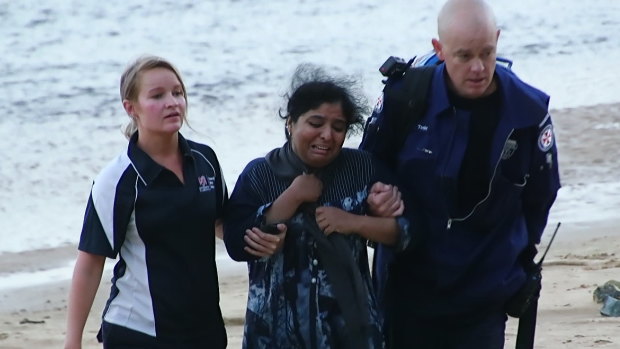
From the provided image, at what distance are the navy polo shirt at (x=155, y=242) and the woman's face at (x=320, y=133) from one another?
35 cm

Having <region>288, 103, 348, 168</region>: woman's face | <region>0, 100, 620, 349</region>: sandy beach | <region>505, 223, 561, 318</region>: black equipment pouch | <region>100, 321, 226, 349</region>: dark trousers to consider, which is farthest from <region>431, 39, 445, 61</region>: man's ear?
<region>0, 100, 620, 349</region>: sandy beach

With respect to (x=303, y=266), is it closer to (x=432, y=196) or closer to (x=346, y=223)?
(x=346, y=223)

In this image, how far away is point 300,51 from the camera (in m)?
16.3

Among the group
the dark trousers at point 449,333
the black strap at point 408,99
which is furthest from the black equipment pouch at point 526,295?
the black strap at point 408,99

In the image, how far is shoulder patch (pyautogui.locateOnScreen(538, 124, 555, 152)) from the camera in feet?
13.6

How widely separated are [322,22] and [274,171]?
46.4ft

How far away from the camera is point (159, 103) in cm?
411

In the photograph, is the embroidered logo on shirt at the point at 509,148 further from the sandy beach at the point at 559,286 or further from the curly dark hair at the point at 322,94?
the sandy beach at the point at 559,286

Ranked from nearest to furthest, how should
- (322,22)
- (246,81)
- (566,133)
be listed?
(566,133)
(246,81)
(322,22)

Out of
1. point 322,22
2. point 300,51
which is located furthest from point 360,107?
point 322,22

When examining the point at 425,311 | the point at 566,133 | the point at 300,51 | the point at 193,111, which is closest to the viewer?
the point at 425,311

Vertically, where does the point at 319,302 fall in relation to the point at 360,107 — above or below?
below

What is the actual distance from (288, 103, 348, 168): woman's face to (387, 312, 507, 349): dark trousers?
0.69 meters

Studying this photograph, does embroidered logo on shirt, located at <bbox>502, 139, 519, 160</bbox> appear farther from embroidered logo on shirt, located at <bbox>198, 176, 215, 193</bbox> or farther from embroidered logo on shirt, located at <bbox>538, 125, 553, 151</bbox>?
embroidered logo on shirt, located at <bbox>198, 176, 215, 193</bbox>
